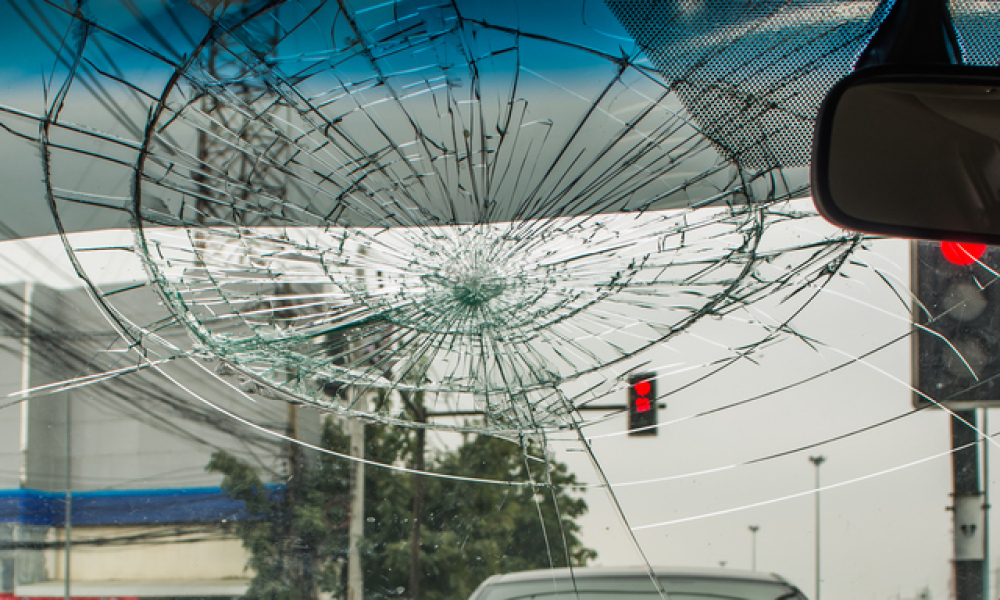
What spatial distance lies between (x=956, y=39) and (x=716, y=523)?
83 cm

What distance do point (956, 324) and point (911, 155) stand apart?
0.53m

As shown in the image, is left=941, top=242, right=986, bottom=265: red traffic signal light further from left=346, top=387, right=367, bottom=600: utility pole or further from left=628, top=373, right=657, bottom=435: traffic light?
left=346, top=387, right=367, bottom=600: utility pole

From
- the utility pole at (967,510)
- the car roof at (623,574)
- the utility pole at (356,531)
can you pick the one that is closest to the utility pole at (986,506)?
the utility pole at (967,510)

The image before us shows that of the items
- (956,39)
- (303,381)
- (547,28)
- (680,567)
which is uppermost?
(547,28)

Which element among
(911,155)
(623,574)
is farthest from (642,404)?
(911,155)

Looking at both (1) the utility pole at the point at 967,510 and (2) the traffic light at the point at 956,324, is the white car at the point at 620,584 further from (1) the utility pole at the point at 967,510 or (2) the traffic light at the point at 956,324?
(2) the traffic light at the point at 956,324

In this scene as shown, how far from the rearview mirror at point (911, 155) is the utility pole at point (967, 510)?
524 mm

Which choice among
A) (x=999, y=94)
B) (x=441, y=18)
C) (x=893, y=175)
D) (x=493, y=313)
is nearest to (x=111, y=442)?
(x=493, y=313)

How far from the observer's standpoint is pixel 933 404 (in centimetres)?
115

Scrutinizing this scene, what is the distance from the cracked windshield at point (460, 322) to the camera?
1125 mm

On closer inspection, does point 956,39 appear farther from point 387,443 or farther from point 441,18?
point 387,443

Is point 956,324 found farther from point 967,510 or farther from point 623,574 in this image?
point 623,574

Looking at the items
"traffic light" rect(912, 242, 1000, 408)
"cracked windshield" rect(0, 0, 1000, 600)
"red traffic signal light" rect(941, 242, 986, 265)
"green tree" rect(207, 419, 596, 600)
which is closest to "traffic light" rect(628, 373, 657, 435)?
"cracked windshield" rect(0, 0, 1000, 600)

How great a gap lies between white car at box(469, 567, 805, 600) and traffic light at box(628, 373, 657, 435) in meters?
0.24
